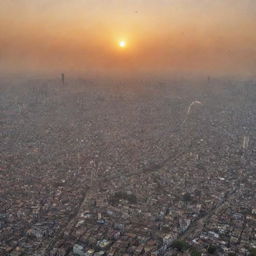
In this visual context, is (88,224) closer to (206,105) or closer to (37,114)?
(37,114)

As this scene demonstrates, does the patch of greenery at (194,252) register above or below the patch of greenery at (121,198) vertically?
below

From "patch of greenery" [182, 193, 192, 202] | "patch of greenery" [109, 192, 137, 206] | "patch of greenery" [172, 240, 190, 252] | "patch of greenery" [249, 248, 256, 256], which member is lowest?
"patch of greenery" [249, 248, 256, 256]

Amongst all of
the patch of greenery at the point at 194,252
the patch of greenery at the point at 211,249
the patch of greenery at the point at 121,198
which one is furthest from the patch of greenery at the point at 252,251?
the patch of greenery at the point at 121,198

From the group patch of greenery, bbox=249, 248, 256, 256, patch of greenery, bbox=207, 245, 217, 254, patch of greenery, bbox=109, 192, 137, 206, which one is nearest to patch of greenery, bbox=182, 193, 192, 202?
patch of greenery, bbox=109, 192, 137, 206

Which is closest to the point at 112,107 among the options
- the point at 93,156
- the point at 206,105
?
the point at 206,105

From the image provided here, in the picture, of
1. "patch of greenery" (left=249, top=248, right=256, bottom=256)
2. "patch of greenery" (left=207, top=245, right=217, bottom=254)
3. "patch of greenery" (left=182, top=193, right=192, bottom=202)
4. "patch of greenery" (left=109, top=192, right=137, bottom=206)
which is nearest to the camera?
"patch of greenery" (left=249, top=248, right=256, bottom=256)

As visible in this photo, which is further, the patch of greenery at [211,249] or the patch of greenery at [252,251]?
the patch of greenery at [211,249]

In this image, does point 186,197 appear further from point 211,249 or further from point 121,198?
point 211,249

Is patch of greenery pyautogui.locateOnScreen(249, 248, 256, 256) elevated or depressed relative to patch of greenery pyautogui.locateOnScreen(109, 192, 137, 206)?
depressed

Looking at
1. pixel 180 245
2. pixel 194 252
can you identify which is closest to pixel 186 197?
pixel 180 245

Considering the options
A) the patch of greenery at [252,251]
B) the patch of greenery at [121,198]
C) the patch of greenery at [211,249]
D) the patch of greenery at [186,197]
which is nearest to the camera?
the patch of greenery at [252,251]

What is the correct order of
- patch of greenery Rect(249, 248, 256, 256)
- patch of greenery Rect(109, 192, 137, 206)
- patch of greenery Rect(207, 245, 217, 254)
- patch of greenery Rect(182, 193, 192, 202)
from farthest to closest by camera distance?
patch of greenery Rect(182, 193, 192, 202) → patch of greenery Rect(109, 192, 137, 206) → patch of greenery Rect(207, 245, 217, 254) → patch of greenery Rect(249, 248, 256, 256)

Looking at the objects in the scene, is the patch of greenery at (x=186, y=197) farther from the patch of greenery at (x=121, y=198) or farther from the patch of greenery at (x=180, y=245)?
the patch of greenery at (x=180, y=245)

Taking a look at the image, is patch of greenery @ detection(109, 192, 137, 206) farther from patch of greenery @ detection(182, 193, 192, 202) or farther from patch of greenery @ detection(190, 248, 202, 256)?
patch of greenery @ detection(190, 248, 202, 256)
